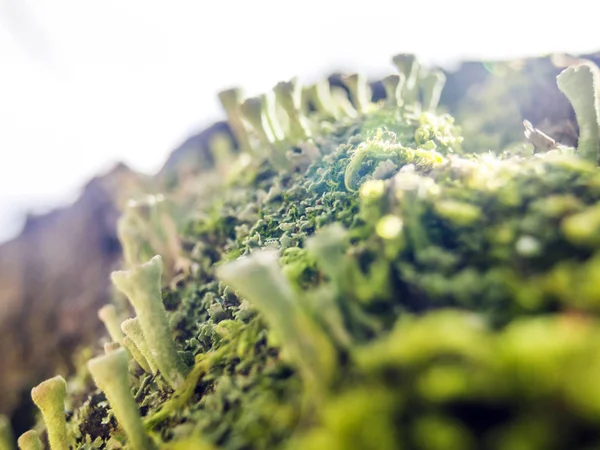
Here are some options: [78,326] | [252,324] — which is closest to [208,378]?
[252,324]

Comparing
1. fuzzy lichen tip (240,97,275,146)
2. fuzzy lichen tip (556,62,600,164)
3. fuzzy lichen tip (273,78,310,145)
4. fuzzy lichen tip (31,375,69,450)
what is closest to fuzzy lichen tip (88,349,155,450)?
fuzzy lichen tip (31,375,69,450)

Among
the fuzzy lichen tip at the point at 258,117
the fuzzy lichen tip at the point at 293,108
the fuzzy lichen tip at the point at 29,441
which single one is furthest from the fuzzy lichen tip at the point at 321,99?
the fuzzy lichen tip at the point at 29,441

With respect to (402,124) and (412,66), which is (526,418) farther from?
(412,66)

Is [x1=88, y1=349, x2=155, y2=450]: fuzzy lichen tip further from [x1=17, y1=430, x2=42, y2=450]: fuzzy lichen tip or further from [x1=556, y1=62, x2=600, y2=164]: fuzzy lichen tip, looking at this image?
[x1=556, y1=62, x2=600, y2=164]: fuzzy lichen tip

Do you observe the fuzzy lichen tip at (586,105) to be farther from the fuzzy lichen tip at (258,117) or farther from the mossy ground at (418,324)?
the fuzzy lichen tip at (258,117)

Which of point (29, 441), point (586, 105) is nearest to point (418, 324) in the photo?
point (586, 105)

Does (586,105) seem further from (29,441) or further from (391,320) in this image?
(29,441)
